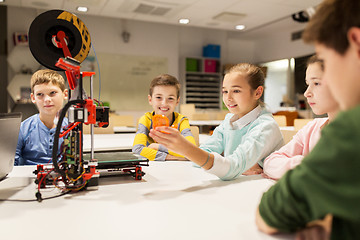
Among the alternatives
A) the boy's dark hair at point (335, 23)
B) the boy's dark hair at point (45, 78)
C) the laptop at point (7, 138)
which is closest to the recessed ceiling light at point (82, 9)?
the boy's dark hair at point (45, 78)

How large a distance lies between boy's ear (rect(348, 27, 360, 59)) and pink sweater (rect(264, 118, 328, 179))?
27.6 inches

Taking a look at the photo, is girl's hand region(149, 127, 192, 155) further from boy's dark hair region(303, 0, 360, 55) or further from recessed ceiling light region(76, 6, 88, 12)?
recessed ceiling light region(76, 6, 88, 12)

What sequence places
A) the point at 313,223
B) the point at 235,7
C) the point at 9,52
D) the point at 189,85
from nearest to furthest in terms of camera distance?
the point at 313,223 < the point at 235,7 < the point at 9,52 < the point at 189,85

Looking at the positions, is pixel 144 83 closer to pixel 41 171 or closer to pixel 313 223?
pixel 41 171

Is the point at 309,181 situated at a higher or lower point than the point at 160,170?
higher

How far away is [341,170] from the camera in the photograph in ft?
1.41

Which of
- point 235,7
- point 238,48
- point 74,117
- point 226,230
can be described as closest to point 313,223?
point 226,230

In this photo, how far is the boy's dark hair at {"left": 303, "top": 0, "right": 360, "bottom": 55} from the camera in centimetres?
48

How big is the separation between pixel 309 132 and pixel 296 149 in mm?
92

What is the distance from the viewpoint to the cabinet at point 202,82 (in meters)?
7.68

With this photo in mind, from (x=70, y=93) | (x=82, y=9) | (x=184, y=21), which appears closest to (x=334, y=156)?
(x=70, y=93)

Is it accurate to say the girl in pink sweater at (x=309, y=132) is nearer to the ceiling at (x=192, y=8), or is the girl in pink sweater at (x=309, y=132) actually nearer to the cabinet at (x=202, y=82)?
the ceiling at (x=192, y=8)

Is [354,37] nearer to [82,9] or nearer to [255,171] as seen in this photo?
[255,171]

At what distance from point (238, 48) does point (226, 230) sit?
8292 mm
